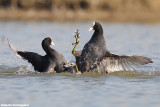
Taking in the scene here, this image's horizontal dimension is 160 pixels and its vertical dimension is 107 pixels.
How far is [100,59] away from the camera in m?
8.76

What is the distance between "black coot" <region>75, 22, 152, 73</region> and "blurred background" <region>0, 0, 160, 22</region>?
54.4 ft

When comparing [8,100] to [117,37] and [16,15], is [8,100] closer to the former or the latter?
[117,37]

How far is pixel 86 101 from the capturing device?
6176 millimetres

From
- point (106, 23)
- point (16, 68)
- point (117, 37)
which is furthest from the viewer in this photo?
point (106, 23)

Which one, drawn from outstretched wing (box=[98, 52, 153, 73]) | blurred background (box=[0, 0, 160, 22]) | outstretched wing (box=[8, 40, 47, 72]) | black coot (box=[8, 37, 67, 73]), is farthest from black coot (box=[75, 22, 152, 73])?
blurred background (box=[0, 0, 160, 22])

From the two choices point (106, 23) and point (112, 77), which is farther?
point (106, 23)

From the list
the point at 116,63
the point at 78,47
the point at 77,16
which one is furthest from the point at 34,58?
the point at 77,16

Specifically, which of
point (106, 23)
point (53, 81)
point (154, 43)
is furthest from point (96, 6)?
point (53, 81)

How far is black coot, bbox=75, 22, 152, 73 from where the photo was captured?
8594mm

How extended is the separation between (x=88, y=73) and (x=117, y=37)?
28.5 feet

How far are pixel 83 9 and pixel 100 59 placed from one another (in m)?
18.4

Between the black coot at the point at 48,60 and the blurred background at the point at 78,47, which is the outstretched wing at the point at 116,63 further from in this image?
the black coot at the point at 48,60

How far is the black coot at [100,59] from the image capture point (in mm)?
8594

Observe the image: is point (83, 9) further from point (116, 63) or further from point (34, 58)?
point (34, 58)
